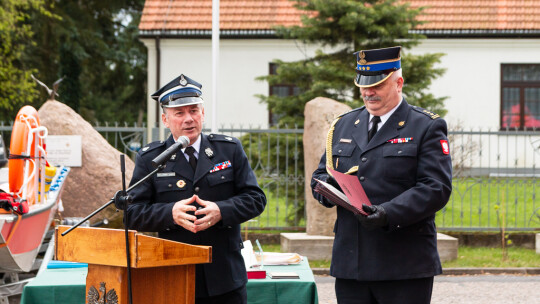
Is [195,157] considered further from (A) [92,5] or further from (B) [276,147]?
(A) [92,5]

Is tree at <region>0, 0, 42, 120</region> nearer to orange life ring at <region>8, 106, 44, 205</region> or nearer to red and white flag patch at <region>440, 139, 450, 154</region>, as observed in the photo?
orange life ring at <region>8, 106, 44, 205</region>

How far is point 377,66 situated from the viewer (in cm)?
371

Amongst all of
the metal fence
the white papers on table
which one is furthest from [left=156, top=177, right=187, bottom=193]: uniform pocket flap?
the metal fence

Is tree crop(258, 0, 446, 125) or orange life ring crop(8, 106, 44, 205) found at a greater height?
tree crop(258, 0, 446, 125)

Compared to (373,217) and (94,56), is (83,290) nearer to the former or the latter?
(373,217)

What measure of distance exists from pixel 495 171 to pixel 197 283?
9044 mm

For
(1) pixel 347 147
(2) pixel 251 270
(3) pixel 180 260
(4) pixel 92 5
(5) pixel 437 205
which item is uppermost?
(4) pixel 92 5

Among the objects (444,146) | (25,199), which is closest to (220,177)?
(444,146)

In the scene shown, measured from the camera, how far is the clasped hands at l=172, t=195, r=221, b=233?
3.60 meters

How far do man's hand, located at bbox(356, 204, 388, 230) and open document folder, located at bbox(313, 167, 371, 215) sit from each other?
0.03 m

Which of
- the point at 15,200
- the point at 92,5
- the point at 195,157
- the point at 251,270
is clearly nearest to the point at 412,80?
the point at 15,200

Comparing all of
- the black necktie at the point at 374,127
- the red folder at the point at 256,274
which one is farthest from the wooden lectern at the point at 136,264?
the red folder at the point at 256,274

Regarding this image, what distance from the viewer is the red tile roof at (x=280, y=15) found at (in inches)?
850

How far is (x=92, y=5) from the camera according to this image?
2848 centimetres
